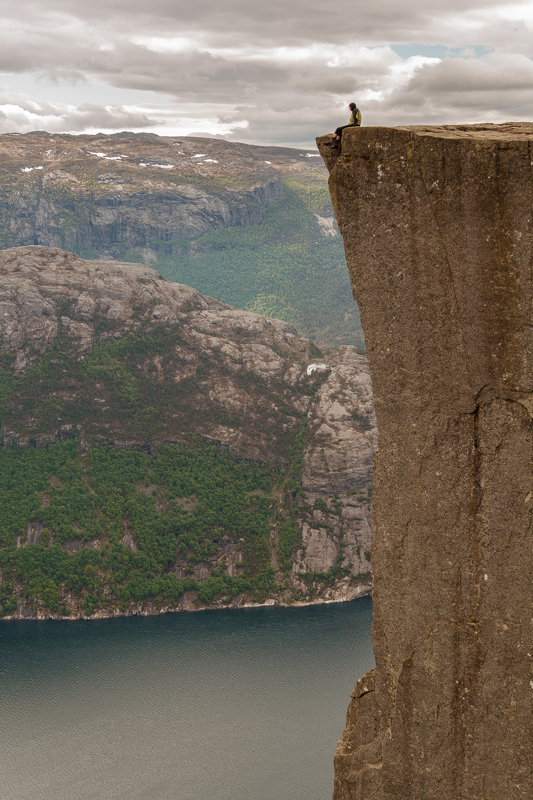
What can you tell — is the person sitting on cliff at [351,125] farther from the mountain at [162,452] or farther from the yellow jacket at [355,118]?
the mountain at [162,452]

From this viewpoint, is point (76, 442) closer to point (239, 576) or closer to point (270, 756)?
point (239, 576)

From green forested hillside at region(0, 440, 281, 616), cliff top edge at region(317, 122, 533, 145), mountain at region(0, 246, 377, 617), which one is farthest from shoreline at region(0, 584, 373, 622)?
cliff top edge at region(317, 122, 533, 145)

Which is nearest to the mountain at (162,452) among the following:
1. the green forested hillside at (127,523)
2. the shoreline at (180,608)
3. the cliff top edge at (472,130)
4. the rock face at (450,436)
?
the green forested hillside at (127,523)

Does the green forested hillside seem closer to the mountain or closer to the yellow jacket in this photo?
the mountain

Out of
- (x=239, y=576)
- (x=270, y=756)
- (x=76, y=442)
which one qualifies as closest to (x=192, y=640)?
(x=239, y=576)

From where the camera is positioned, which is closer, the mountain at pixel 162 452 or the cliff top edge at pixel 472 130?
the cliff top edge at pixel 472 130
